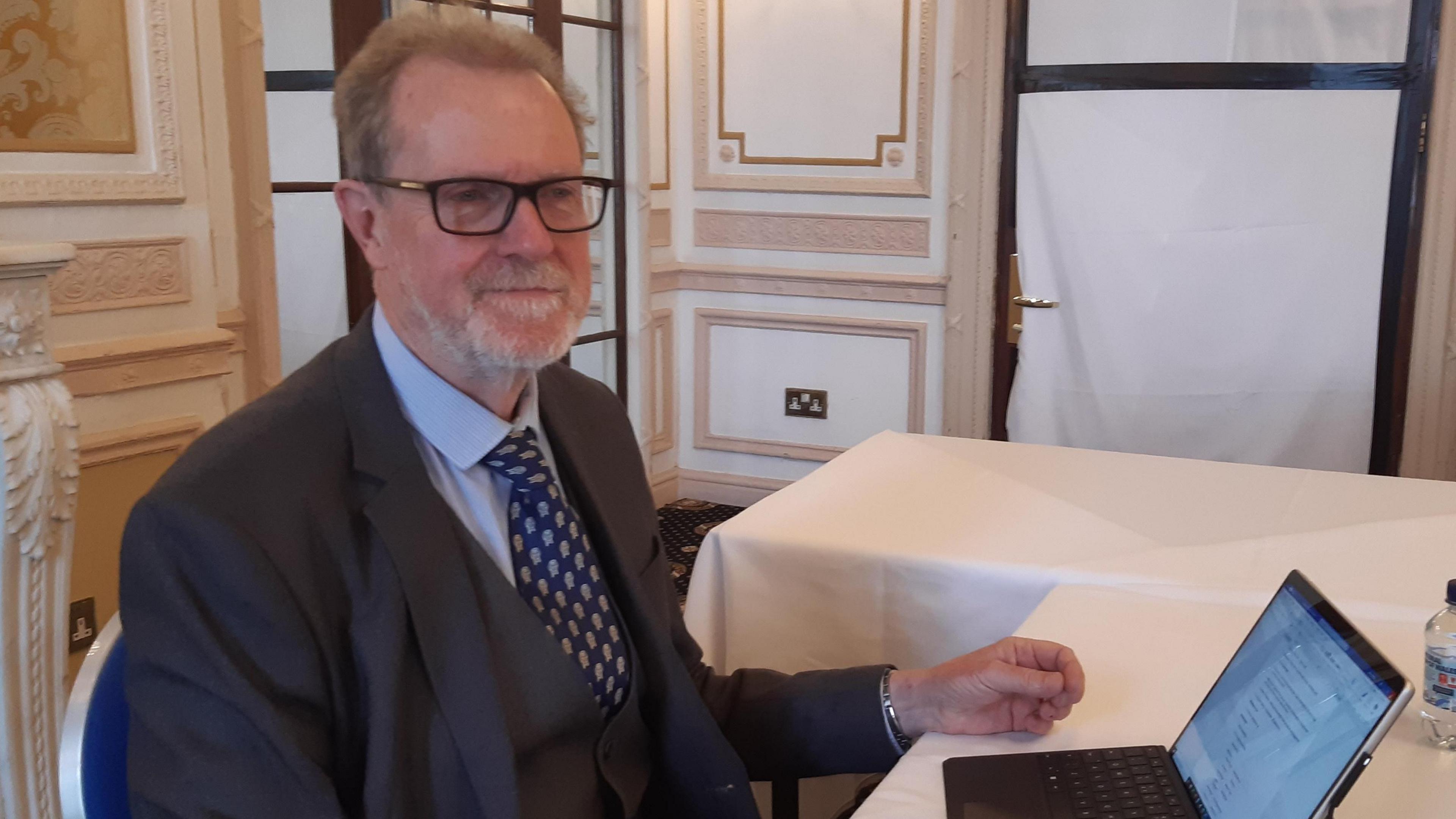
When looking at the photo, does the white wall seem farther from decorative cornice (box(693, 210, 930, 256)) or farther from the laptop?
the laptop

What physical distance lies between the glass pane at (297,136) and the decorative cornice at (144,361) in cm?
57

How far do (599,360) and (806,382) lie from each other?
834 mm

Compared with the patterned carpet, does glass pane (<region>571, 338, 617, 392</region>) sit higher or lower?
higher

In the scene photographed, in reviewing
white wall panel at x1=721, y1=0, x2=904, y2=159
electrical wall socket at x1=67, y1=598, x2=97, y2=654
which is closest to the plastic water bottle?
electrical wall socket at x1=67, y1=598, x2=97, y2=654

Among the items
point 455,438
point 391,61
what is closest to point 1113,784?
point 455,438

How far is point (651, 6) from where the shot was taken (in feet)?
14.4

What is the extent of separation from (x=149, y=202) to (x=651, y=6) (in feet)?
7.61

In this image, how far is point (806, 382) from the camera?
462 centimetres

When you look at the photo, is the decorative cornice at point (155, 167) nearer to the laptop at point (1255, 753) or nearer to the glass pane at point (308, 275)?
the glass pane at point (308, 275)

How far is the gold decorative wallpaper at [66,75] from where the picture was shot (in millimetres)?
2383

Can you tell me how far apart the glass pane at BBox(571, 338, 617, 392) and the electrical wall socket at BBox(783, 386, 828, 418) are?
0.71 meters

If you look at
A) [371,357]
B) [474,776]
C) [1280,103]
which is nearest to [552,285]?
[371,357]

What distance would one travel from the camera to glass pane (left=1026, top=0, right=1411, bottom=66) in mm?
3609

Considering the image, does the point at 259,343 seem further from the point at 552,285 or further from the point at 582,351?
the point at 552,285
